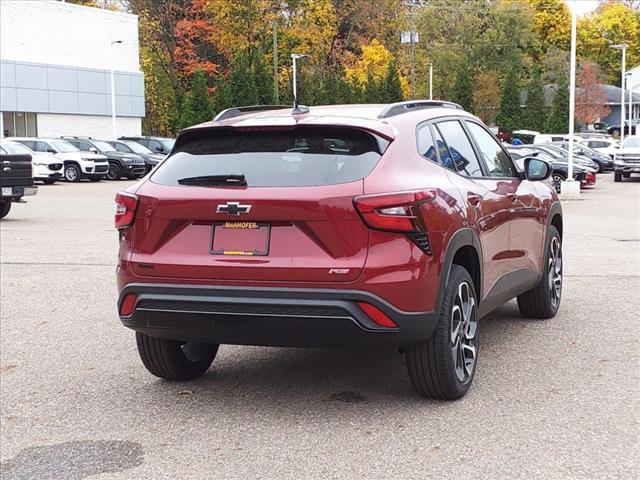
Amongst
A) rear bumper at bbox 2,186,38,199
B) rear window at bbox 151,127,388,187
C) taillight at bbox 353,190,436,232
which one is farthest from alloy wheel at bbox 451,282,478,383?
rear bumper at bbox 2,186,38,199

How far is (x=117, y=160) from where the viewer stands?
1422 inches

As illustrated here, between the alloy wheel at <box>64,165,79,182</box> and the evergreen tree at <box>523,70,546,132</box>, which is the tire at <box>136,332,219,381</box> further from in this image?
the evergreen tree at <box>523,70,546,132</box>

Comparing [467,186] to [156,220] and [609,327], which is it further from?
[609,327]

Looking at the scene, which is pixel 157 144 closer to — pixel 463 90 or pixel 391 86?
pixel 391 86

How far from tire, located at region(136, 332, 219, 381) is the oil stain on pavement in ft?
3.08

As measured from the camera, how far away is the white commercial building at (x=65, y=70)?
160ft

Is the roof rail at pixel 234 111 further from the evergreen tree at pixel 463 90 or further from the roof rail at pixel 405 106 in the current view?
the evergreen tree at pixel 463 90

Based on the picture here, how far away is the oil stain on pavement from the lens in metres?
4.29

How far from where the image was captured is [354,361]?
624 centimetres

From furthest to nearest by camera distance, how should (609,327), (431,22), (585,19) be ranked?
(585,19)
(431,22)
(609,327)

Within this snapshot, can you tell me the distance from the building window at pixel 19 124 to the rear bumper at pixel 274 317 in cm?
4635

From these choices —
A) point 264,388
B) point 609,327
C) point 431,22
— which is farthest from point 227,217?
point 431,22

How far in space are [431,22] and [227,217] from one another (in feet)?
260

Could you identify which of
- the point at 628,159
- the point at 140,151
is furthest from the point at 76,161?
the point at 628,159
